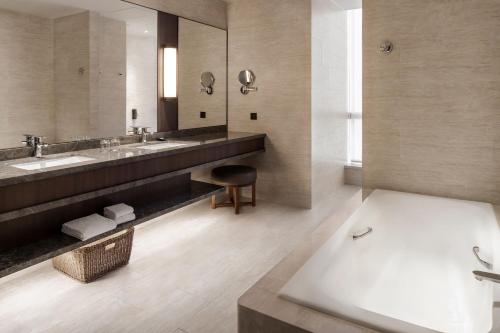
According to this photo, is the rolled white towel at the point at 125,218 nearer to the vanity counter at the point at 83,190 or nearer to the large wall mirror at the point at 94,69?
the vanity counter at the point at 83,190

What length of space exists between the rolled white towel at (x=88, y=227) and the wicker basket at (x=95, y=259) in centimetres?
15

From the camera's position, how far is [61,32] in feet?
8.64

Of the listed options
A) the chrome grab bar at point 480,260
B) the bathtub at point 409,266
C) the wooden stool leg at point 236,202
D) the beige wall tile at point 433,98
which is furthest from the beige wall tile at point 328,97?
the chrome grab bar at point 480,260

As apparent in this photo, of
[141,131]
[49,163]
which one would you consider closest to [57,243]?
[49,163]

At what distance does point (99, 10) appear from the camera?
9.51 feet

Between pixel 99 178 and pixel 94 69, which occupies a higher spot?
pixel 94 69

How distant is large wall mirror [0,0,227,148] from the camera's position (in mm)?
2441

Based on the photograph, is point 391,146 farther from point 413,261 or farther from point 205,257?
point 205,257

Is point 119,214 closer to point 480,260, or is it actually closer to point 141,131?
point 141,131

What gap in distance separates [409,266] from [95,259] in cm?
203

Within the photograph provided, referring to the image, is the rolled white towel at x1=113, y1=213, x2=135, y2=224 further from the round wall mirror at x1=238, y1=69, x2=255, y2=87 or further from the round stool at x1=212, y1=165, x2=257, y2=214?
the round wall mirror at x1=238, y1=69, x2=255, y2=87

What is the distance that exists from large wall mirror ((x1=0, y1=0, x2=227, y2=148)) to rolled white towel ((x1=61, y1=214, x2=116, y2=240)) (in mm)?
721

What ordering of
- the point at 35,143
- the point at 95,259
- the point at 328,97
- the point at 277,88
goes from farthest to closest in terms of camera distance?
1. the point at 328,97
2. the point at 277,88
3. the point at 35,143
4. the point at 95,259

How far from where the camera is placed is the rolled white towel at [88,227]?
7.27ft
